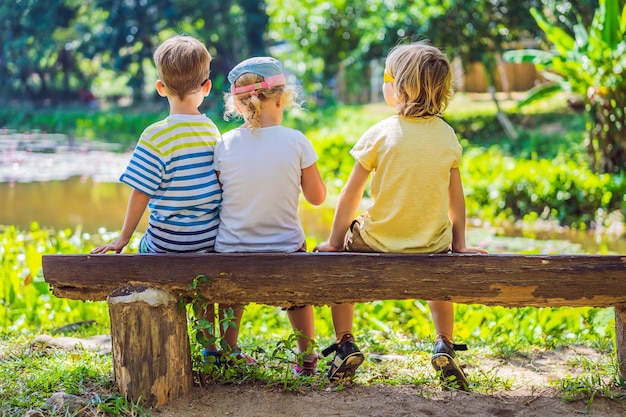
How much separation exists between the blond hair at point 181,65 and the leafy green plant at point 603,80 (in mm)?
6124

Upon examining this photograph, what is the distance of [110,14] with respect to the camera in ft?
73.4

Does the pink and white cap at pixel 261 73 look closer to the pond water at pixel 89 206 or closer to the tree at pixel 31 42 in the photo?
the pond water at pixel 89 206

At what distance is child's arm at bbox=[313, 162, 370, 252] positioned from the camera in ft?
10.5

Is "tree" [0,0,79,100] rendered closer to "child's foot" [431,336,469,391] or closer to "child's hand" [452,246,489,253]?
"child's hand" [452,246,489,253]

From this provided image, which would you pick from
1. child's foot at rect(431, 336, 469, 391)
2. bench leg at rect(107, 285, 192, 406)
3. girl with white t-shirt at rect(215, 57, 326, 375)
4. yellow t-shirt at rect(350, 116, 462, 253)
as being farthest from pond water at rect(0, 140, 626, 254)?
bench leg at rect(107, 285, 192, 406)

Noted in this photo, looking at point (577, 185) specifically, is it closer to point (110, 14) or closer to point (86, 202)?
point (86, 202)

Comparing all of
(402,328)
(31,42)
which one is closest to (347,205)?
(402,328)

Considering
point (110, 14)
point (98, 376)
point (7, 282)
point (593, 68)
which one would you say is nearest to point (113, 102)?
point (110, 14)

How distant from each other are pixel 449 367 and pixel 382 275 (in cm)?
58

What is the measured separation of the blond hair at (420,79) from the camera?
309 centimetres

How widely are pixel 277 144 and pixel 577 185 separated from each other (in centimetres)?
566

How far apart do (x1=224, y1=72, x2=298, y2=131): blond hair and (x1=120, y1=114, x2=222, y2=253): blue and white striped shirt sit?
0.15 meters

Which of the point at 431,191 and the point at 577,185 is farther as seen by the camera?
the point at 577,185

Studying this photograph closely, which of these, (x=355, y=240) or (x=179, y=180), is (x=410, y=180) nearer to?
(x=355, y=240)
